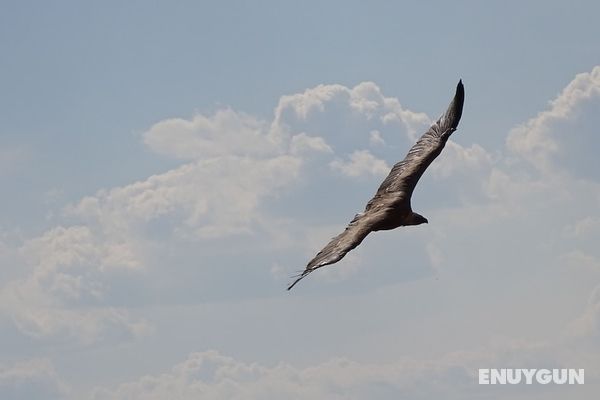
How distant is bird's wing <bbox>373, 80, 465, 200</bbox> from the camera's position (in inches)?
2104

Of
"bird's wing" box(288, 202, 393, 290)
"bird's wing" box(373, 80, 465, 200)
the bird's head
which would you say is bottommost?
"bird's wing" box(288, 202, 393, 290)

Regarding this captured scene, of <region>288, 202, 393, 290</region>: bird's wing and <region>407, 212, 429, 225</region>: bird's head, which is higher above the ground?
<region>407, 212, 429, 225</region>: bird's head

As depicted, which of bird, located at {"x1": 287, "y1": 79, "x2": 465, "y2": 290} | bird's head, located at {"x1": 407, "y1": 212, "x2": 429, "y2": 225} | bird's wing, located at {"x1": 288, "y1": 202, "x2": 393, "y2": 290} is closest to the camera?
bird's wing, located at {"x1": 288, "y1": 202, "x2": 393, "y2": 290}

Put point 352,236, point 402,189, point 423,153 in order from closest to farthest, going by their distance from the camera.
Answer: point 352,236 < point 402,189 < point 423,153

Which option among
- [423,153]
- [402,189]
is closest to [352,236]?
[402,189]

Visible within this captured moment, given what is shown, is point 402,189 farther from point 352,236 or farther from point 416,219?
point 352,236

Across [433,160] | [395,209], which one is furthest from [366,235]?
[433,160]

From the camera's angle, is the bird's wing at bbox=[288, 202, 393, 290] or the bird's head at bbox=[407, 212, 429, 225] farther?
the bird's head at bbox=[407, 212, 429, 225]

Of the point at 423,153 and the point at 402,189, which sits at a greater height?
the point at 423,153

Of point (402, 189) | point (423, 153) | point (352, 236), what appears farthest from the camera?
point (423, 153)

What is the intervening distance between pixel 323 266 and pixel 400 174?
43.8 feet

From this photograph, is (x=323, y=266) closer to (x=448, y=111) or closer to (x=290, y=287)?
(x=290, y=287)

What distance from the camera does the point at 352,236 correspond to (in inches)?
1818

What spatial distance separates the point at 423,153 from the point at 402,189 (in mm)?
2889
